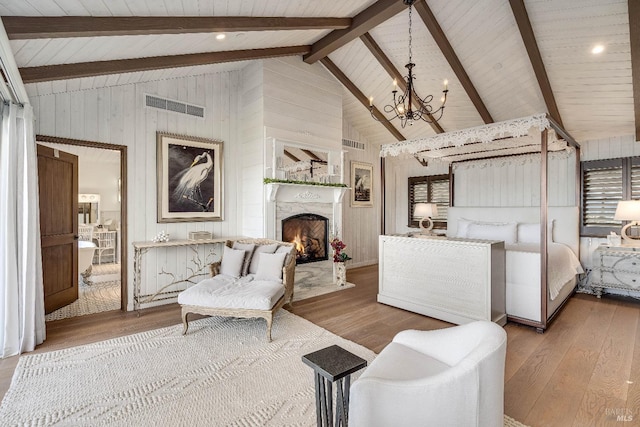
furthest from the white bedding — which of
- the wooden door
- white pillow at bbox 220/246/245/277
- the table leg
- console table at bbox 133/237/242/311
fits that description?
the wooden door

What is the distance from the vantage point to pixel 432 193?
7254 mm

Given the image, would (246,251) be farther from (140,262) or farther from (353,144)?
(353,144)

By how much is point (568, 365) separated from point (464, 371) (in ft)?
7.13

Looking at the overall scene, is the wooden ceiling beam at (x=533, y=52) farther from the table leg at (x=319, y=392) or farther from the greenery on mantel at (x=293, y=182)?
the table leg at (x=319, y=392)

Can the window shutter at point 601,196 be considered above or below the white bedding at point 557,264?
above

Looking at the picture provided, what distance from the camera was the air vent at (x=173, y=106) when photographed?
4367mm

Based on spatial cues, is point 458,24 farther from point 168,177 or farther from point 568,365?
point 168,177

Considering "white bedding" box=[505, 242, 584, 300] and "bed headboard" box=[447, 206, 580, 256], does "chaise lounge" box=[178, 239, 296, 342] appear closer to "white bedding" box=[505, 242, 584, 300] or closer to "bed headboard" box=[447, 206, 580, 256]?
"white bedding" box=[505, 242, 584, 300]

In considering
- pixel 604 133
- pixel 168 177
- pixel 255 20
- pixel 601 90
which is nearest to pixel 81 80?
pixel 168 177

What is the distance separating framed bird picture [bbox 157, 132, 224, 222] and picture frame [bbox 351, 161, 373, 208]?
3.13 m

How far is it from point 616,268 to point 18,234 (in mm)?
7508

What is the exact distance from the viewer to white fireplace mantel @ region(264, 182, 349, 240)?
4891 millimetres

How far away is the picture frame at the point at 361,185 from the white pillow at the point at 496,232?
2.49 m

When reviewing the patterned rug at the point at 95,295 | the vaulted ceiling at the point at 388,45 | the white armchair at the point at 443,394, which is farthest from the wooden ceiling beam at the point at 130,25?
the patterned rug at the point at 95,295
